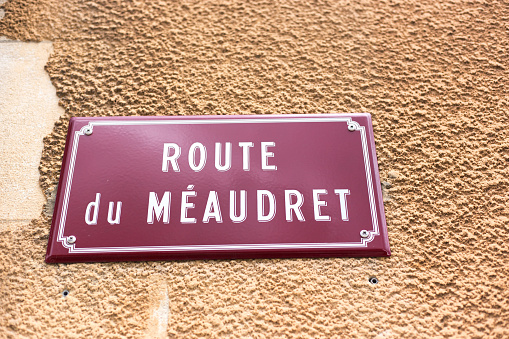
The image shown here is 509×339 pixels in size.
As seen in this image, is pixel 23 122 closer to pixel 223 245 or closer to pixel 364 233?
pixel 223 245

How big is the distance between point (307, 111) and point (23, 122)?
63 cm

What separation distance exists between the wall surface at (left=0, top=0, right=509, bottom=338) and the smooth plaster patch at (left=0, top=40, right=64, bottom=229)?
2 centimetres

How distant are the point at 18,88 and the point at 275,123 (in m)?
0.60

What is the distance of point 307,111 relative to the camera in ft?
3.18

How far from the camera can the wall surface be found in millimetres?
791

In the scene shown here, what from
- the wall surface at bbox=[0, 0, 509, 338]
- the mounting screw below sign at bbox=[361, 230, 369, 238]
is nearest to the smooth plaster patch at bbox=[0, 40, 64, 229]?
the wall surface at bbox=[0, 0, 509, 338]

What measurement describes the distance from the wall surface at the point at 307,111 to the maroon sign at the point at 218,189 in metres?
0.04

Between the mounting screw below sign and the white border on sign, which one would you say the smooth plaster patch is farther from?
the mounting screw below sign

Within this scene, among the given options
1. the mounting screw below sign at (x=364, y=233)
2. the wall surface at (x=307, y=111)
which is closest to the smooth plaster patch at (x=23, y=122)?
the wall surface at (x=307, y=111)

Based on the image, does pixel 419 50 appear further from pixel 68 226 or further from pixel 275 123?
pixel 68 226

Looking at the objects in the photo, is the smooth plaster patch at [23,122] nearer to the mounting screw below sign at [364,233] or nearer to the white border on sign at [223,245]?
the white border on sign at [223,245]

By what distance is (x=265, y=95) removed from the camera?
98 cm

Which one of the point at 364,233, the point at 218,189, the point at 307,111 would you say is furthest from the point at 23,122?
the point at 364,233

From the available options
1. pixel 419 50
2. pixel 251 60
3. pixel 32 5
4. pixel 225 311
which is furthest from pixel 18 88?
pixel 419 50
